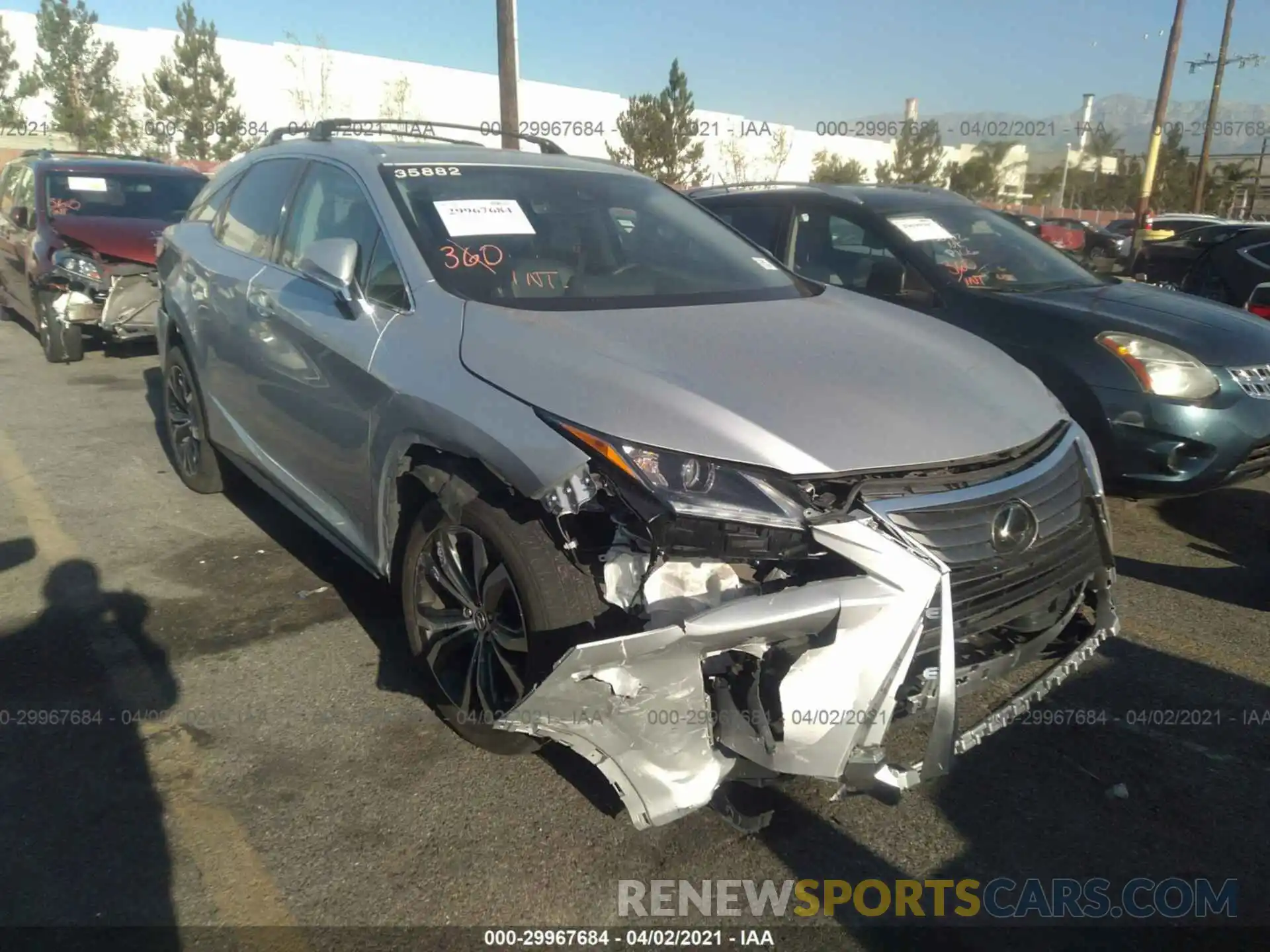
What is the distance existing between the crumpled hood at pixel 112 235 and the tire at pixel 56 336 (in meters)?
0.63

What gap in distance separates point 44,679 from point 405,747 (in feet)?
4.64

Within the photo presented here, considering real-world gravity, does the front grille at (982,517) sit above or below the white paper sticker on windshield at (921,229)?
below

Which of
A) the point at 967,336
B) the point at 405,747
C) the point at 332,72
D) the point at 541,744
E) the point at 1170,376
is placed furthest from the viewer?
the point at 332,72

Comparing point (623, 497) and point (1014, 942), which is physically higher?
point (623, 497)

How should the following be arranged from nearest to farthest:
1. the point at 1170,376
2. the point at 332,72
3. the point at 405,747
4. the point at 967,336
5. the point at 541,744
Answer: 1. the point at 541,744
2. the point at 405,747
3. the point at 967,336
4. the point at 1170,376
5. the point at 332,72

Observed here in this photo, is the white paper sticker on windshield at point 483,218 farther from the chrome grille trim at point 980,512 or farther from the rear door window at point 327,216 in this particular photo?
the chrome grille trim at point 980,512

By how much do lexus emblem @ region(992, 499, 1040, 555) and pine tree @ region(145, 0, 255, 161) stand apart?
37941mm

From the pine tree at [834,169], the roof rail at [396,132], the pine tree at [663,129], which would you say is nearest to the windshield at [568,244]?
the roof rail at [396,132]

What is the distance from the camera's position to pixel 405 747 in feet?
10.3

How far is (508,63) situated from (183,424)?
8472 millimetres

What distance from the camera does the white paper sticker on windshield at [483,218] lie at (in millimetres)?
3424

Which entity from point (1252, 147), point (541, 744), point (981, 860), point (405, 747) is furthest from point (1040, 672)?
point (1252, 147)

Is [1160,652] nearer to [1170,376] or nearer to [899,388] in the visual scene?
[1170,376]

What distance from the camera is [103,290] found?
8.74 meters
